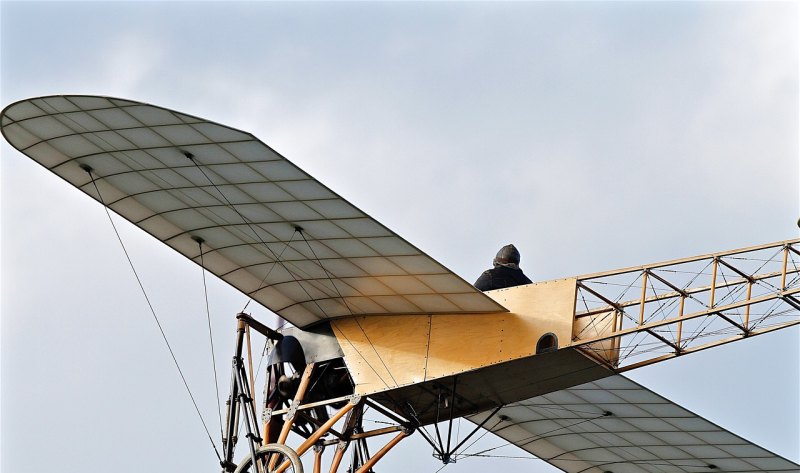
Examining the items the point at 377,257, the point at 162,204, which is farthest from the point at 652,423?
the point at 162,204

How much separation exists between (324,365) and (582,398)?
563 centimetres

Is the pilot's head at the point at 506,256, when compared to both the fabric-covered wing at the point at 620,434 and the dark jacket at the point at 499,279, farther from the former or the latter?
the fabric-covered wing at the point at 620,434

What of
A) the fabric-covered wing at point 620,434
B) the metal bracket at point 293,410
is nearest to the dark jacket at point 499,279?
the fabric-covered wing at point 620,434

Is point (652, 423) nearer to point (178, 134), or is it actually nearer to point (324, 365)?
point (324, 365)

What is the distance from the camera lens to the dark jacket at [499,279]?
101ft

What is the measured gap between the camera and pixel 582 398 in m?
33.5

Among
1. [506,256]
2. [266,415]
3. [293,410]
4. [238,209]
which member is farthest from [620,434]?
[238,209]

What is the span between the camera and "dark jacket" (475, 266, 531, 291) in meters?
30.7

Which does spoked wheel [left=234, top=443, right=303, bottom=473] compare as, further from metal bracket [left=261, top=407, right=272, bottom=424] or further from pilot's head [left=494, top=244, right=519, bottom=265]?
pilot's head [left=494, top=244, right=519, bottom=265]

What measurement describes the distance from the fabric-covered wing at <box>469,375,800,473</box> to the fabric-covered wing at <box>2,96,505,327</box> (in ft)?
17.8

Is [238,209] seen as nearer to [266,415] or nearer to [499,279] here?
[266,415]

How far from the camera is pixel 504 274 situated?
30.8m

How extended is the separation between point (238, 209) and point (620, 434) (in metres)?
10.6

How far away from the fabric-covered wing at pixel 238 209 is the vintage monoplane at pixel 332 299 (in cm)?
3
